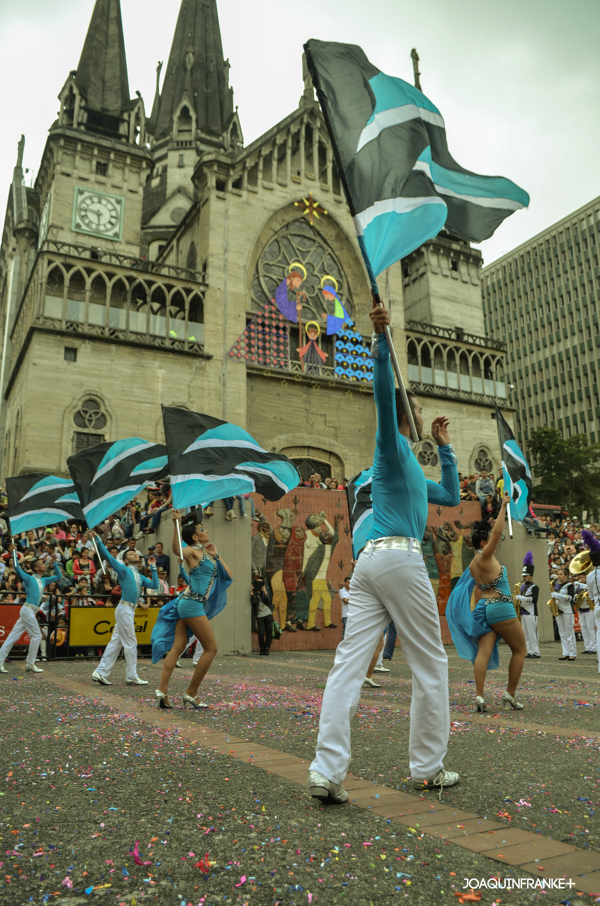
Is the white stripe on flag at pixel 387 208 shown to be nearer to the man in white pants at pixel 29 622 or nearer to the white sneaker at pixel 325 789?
the white sneaker at pixel 325 789

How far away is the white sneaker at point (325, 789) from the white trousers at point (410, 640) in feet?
1.23

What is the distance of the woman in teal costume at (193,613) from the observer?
Result: 772 centimetres

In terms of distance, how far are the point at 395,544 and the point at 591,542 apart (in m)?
7.31

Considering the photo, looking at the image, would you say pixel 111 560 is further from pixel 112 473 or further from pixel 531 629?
pixel 531 629

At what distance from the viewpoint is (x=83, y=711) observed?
24.1ft

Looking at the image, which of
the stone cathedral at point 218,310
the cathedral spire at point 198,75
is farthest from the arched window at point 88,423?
the cathedral spire at point 198,75

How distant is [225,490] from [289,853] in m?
8.78

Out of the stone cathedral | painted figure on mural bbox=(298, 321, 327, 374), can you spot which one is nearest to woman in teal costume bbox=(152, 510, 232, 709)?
the stone cathedral

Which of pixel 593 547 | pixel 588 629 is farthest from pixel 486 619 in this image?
pixel 588 629

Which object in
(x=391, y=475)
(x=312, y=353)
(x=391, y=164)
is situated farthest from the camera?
(x=312, y=353)

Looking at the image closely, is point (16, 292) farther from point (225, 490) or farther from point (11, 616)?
point (225, 490)

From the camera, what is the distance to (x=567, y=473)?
2242 inches

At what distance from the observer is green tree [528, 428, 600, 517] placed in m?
56.6

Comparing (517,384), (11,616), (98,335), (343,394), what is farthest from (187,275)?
(517,384)
